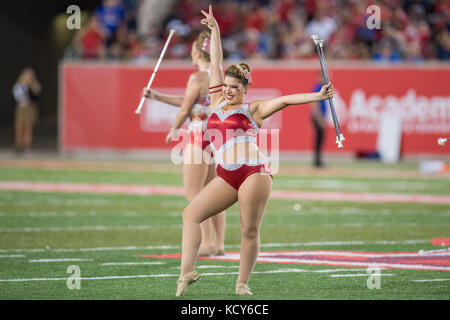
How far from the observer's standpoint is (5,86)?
32.4 m

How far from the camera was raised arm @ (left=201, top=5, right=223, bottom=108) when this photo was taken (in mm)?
9156

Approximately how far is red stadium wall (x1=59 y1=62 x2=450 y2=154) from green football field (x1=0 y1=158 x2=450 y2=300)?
3.24 metres

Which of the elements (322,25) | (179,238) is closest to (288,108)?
(322,25)

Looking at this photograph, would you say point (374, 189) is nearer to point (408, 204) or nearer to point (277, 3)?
point (408, 204)

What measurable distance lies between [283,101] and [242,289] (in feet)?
5.42

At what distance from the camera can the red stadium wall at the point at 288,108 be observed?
84.0ft

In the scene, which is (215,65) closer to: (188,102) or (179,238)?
(188,102)

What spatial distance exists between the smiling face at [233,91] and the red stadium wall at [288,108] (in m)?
16.7

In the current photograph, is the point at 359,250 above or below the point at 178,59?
below

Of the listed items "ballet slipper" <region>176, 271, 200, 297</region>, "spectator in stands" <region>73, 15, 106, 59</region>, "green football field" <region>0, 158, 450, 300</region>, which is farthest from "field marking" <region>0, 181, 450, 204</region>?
"ballet slipper" <region>176, 271, 200, 297</region>

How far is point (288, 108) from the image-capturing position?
26000 mm

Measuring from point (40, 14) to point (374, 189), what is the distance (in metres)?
18.7

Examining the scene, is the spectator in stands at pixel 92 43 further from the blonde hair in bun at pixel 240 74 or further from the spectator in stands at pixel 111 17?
the blonde hair in bun at pixel 240 74
